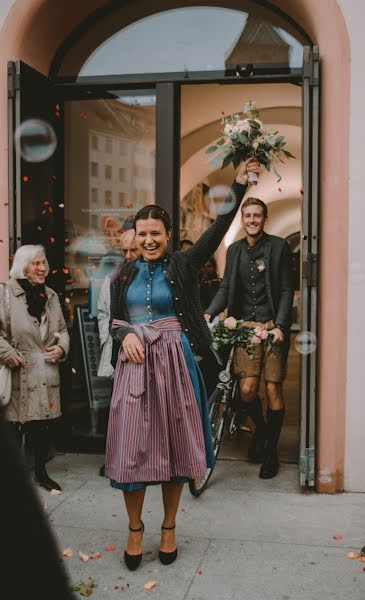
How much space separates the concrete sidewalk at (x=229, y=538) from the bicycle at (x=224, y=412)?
0.40 feet

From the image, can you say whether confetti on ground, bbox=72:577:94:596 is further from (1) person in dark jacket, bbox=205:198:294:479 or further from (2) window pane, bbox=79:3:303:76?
(2) window pane, bbox=79:3:303:76

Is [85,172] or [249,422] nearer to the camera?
[85,172]

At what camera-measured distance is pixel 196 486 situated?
5.05 m

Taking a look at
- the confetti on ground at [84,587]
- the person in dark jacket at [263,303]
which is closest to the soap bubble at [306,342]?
the person in dark jacket at [263,303]

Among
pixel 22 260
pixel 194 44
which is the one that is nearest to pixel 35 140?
pixel 22 260

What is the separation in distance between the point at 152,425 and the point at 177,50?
3511 millimetres

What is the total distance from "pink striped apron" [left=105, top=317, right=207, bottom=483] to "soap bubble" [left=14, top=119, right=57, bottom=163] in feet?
7.59

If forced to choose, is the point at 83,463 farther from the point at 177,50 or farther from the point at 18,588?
the point at 18,588

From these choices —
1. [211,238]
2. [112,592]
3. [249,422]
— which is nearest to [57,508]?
[112,592]

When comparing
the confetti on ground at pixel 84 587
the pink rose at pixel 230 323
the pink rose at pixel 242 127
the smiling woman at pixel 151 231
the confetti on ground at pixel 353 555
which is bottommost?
the confetti on ground at pixel 84 587

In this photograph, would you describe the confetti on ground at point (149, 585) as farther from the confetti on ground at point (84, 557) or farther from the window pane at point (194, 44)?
the window pane at point (194, 44)

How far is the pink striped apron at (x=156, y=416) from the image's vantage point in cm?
375

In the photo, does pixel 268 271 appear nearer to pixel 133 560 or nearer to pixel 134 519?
pixel 134 519

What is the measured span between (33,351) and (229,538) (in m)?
1.89
